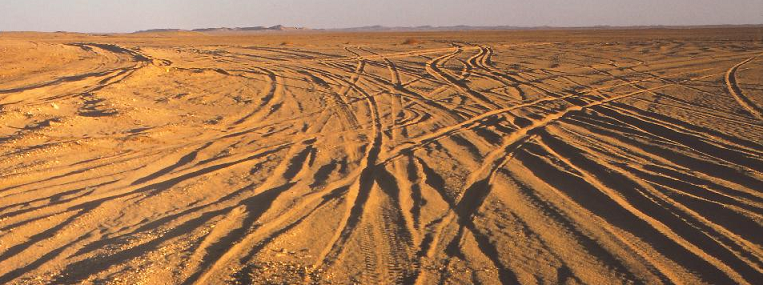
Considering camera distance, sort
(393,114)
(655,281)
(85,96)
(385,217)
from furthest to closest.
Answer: (85,96) → (393,114) → (385,217) → (655,281)

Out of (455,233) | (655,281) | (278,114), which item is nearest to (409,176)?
(455,233)

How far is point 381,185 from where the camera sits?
576 cm

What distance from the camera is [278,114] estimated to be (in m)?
9.62

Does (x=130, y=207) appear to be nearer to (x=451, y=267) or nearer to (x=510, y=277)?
(x=451, y=267)

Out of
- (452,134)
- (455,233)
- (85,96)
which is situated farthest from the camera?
(85,96)

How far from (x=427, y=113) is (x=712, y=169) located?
481cm

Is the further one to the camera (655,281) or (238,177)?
(238,177)

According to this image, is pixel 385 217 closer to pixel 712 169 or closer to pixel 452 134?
pixel 452 134

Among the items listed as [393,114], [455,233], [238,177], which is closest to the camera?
[455,233]

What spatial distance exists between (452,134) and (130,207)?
4727mm

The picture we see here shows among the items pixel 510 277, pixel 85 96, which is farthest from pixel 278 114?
pixel 510 277

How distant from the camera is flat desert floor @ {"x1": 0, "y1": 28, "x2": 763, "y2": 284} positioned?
3973 millimetres

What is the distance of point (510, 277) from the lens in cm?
378

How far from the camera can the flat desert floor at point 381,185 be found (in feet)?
13.0
